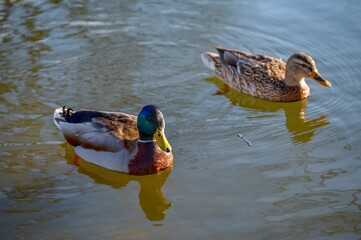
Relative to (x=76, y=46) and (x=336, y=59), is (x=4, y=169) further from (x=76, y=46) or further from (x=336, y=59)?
(x=336, y=59)

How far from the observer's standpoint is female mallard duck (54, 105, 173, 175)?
7.27 metres

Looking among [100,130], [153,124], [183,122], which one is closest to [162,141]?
[153,124]

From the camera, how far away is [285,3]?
11.6 meters

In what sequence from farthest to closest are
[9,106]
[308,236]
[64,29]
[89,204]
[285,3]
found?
[285,3]
[64,29]
[9,106]
[89,204]
[308,236]

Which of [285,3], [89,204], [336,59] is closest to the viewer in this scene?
[89,204]

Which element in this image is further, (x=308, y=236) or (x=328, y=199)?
(x=328, y=199)

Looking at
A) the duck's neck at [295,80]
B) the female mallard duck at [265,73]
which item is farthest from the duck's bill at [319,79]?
the duck's neck at [295,80]

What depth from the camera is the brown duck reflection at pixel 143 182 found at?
680 centimetres

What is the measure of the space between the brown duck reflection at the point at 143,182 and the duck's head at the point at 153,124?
0.43m

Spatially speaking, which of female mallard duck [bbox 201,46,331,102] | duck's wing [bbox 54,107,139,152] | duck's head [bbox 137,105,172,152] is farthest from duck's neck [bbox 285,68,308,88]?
duck's head [bbox 137,105,172,152]

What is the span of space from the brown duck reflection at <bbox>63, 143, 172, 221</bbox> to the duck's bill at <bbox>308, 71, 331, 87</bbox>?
A: 8.70 ft

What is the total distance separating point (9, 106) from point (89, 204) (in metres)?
2.50

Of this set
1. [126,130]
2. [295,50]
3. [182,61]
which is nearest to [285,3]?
[295,50]

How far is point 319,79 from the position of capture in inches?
352
